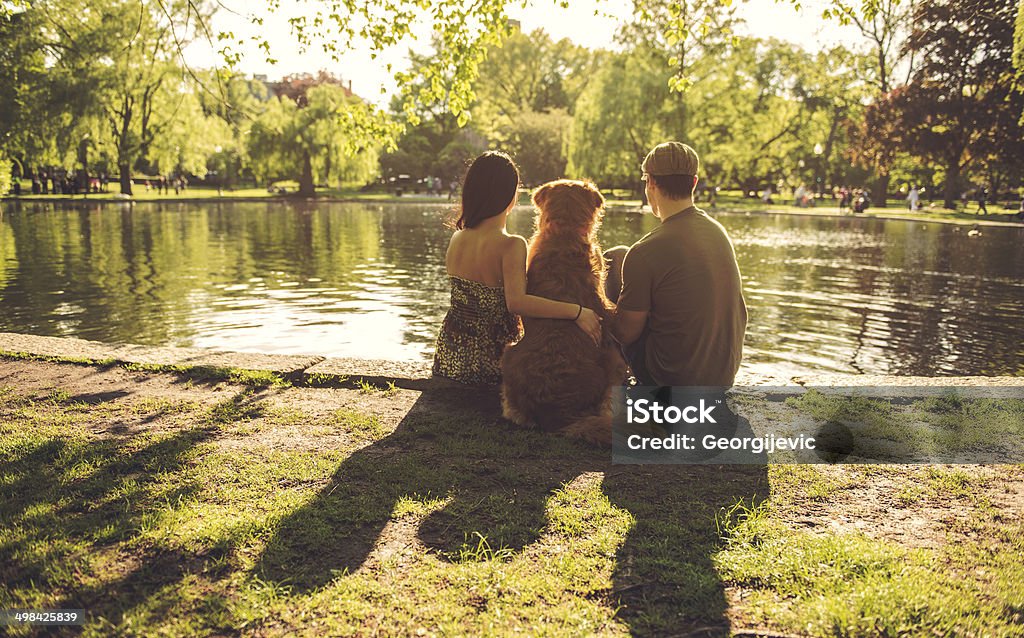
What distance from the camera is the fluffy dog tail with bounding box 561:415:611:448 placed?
4195 mm

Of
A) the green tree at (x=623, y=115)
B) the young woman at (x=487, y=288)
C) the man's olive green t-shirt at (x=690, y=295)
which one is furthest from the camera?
the green tree at (x=623, y=115)

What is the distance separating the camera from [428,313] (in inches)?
430

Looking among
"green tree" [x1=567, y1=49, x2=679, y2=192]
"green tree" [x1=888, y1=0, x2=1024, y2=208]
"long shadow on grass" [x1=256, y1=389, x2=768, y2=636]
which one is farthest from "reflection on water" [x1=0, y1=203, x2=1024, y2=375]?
"green tree" [x1=567, y1=49, x2=679, y2=192]

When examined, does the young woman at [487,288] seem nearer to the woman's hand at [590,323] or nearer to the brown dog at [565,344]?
the woman's hand at [590,323]

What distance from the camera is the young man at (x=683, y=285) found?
418 centimetres

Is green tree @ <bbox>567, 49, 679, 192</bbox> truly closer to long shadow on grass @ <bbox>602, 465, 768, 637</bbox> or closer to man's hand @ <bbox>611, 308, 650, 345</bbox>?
man's hand @ <bbox>611, 308, 650, 345</bbox>

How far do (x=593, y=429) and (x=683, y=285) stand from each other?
99 cm

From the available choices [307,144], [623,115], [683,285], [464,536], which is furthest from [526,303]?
[307,144]

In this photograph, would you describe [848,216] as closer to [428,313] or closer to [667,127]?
[667,127]

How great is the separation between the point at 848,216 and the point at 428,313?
33.7 m

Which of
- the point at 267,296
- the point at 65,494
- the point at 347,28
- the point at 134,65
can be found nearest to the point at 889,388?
the point at 65,494

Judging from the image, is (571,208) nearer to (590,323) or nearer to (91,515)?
(590,323)

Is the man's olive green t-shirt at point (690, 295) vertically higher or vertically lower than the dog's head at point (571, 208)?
lower

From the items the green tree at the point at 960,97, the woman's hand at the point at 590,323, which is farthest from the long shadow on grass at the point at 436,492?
the green tree at the point at 960,97
